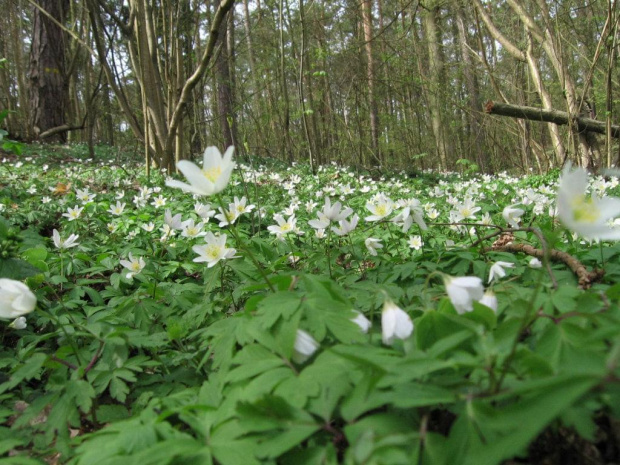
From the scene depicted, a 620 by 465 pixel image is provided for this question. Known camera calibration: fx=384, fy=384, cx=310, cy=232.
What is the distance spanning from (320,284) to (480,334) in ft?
1.69

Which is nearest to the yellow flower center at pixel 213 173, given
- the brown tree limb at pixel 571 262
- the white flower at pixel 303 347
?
the white flower at pixel 303 347

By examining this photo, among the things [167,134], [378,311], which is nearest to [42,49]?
[167,134]

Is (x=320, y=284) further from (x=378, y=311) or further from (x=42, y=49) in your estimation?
(x=42, y=49)

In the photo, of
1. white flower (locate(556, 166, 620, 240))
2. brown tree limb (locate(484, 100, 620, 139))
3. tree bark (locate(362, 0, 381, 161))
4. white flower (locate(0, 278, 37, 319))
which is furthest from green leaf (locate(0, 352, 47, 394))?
tree bark (locate(362, 0, 381, 161))

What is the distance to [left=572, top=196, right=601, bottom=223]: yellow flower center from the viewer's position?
0.83 metres

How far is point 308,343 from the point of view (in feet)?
3.30

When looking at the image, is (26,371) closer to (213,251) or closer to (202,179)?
(213,251)

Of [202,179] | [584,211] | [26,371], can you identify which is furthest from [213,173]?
[584,211]

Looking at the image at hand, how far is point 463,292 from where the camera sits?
1.04 m

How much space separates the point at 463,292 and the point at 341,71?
14377mm

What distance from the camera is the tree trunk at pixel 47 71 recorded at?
40.5 feet

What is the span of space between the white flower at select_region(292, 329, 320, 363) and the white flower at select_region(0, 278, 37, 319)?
929 millimetres

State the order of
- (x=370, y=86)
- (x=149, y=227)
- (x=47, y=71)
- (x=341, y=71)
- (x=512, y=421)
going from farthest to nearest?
(x=341, y=71), (x=370, y=86), (x=47, y=71), (x=149, y=227), (x=512, y=421)

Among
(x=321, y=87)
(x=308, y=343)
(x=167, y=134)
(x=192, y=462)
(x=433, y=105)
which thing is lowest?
(x=192, y=462)
